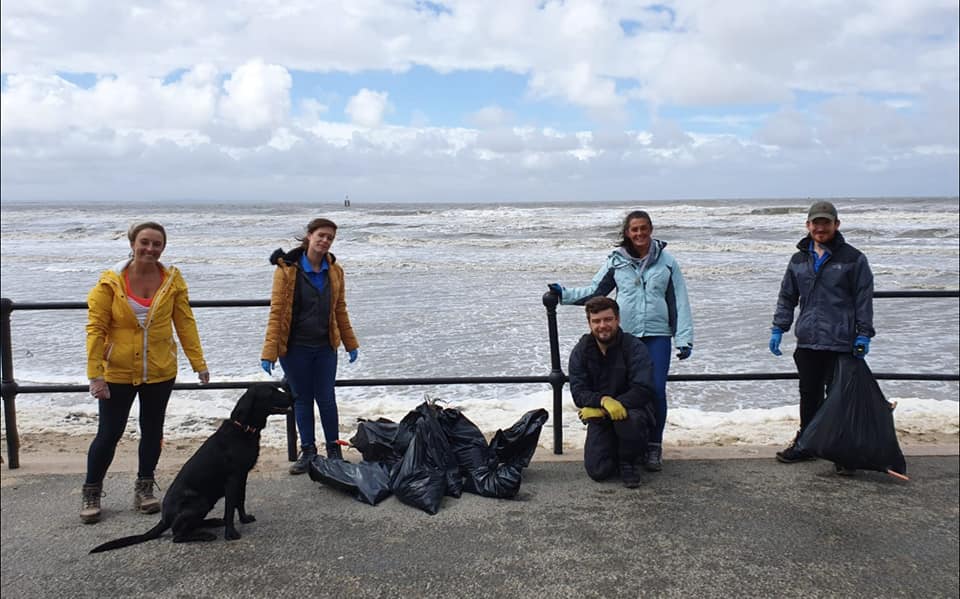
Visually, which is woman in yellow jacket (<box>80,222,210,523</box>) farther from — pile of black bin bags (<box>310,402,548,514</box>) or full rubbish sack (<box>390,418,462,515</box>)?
full rubbish sack (<box>390,418,462,515</box>)

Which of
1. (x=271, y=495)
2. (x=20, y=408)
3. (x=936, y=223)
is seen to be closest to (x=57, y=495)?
(x=271, y=495)

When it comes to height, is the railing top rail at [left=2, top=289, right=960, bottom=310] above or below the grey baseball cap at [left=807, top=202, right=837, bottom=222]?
below

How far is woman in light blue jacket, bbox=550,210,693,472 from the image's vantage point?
4148mm

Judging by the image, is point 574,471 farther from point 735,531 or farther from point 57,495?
point 57,495

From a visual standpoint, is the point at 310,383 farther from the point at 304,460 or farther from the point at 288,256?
the point at 288,256

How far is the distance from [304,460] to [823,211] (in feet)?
10.8

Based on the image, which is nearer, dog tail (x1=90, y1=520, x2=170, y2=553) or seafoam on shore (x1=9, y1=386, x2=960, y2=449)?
dog tail (x1=90, y1=520, x2=170, y2=553)

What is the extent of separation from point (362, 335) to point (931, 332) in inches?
293

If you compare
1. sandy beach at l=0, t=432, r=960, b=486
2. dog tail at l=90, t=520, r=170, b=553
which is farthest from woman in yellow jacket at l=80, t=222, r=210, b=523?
sandy beach at l=0, t=432, r=960, b=486

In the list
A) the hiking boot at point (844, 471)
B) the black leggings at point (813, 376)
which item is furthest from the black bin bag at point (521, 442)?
the hiking boot at point (844, 471)

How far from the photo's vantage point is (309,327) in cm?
400

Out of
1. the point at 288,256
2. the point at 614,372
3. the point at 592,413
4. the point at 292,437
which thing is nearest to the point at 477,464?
the point at 592,413

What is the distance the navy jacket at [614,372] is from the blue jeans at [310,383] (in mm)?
1429

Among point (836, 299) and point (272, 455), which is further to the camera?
point (272, 455)
